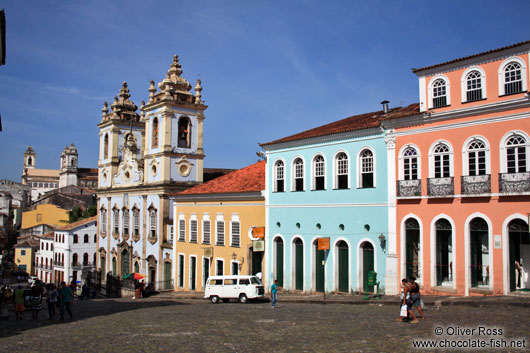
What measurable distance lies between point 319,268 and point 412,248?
527 centimetres

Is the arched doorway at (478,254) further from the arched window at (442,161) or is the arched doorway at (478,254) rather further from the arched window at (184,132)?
the arched window at (184,132)

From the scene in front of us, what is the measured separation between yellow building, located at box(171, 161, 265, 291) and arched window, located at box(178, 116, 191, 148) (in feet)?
20.9

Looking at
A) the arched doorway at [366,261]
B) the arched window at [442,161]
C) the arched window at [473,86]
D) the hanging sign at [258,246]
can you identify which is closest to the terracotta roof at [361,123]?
the arched window at [442,161]

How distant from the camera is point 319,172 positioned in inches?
1020

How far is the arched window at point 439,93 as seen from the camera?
21.0 meters

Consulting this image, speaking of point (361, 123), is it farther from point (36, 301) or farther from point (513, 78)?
point (36, 301)

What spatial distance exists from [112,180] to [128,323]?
3506 cm

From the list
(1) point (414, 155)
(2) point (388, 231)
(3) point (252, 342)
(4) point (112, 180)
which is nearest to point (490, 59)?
(1) point (414, 155)

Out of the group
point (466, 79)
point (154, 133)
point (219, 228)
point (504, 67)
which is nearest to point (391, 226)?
point (466, 79)

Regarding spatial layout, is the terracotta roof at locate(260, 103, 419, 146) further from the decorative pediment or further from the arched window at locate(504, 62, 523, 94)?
the decorative pediment

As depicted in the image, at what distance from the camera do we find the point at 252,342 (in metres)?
13.2

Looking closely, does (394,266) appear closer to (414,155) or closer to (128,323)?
(414,155)

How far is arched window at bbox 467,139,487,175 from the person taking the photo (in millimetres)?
19641

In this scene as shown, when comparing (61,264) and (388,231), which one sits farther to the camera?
(61,264)
